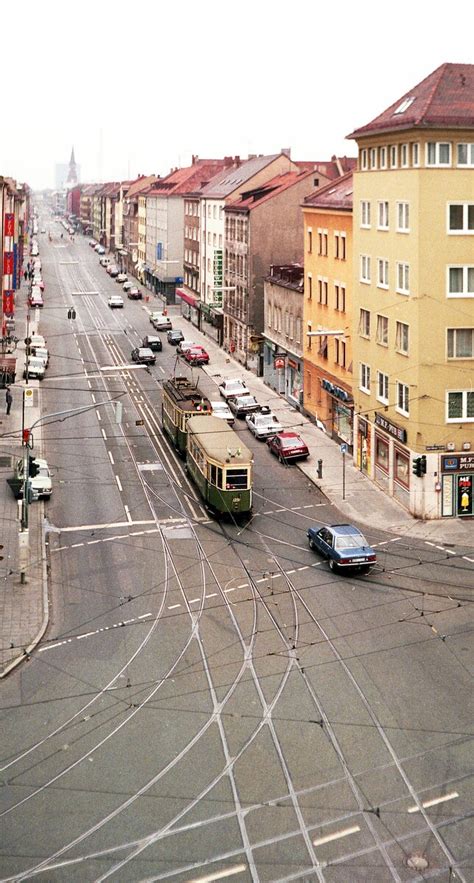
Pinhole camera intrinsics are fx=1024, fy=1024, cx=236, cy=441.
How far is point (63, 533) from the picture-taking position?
42.6 metres

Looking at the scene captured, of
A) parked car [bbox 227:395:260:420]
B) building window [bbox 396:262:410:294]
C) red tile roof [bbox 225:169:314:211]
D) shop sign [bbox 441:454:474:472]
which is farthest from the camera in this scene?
red tile roof [bbox 225:169:314:211]

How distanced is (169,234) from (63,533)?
93.1 metres

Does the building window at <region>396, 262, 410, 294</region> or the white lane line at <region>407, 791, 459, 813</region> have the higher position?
the building window at <region>396, 262, 410, 294</region>

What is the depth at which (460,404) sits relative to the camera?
44.4 metres

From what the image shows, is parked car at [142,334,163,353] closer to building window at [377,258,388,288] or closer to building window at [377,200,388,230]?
building window at [377,258,388,288]

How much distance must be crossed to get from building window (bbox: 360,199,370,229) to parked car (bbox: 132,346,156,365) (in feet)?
116

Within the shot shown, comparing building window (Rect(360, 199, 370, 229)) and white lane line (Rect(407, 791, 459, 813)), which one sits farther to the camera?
building window (Rect(360, 199, 370, 229))

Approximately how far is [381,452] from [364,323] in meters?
6.72

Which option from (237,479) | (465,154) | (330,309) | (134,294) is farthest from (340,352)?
(134,294)

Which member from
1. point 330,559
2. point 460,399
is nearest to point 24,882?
point 330,559

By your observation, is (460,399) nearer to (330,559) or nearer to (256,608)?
(330,559)

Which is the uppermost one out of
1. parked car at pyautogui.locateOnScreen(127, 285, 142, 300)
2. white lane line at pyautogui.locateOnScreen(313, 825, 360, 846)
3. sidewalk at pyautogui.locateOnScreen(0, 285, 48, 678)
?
parked car at pyautogui.locateOnScreen(127, 285, 142, 300)

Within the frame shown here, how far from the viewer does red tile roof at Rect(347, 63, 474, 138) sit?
42.6 metres

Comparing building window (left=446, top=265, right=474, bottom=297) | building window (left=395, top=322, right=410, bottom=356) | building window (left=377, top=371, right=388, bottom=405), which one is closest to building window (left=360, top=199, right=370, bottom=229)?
building window (left=395, top=322, right=410, bottom=356)
